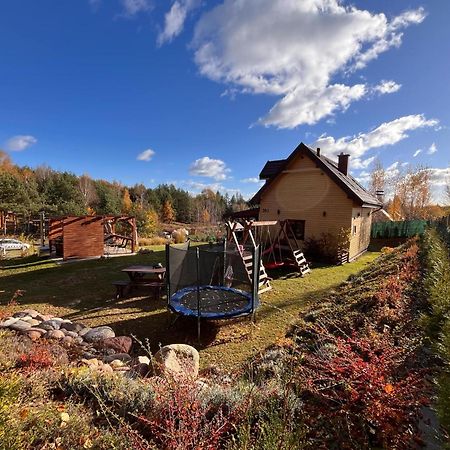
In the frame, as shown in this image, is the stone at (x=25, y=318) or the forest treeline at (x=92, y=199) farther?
the forest treeline at (x=92, y=199)

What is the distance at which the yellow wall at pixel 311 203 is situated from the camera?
15.0m

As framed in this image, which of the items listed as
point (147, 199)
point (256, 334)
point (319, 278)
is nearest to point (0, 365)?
point (256, 334)

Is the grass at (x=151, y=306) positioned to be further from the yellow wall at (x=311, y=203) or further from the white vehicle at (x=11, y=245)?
the white vehicle at (x=11, y=245)

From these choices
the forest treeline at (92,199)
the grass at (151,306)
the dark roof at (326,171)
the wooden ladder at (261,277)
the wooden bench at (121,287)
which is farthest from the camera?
the forest treeline at (92,199)

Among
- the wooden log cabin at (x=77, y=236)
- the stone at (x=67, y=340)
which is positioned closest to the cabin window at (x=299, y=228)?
the wooden log cabin at (x=77, y=236)

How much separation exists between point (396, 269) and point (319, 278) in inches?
136

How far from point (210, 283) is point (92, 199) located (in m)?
45.7

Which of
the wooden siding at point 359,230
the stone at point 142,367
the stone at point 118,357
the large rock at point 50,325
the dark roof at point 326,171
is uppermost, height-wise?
the dark roof at point 326,171

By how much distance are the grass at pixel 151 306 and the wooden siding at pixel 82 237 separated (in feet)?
6.83

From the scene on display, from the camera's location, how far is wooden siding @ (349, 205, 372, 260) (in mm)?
15484

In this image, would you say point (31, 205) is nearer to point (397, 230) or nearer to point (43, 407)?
point (43, 407)

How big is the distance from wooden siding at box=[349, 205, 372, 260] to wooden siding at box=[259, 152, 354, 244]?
3.25ft

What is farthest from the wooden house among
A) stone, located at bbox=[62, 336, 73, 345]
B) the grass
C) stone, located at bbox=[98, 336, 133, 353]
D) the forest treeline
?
the forest treeline

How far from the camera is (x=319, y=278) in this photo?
1152 centimetres
